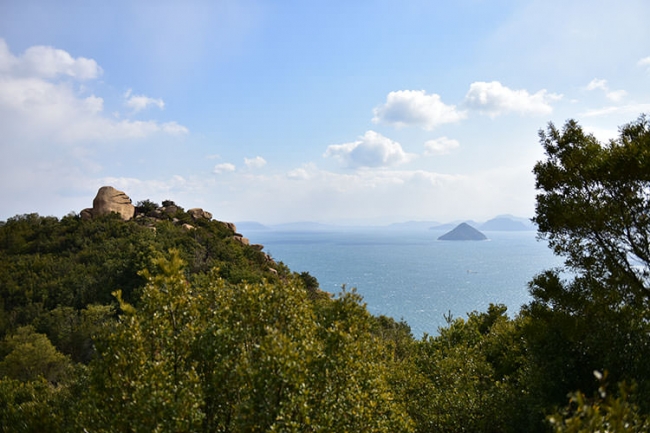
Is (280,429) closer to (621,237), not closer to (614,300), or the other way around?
(614,300)

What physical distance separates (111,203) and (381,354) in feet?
189

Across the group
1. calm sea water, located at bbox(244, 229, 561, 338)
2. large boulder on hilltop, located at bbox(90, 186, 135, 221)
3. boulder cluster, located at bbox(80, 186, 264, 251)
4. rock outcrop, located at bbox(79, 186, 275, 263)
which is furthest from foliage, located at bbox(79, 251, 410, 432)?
calm sea water, located at bbox(244, 229, 561, 338)

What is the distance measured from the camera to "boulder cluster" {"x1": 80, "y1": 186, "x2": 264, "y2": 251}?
56.2 meters

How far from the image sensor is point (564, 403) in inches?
422

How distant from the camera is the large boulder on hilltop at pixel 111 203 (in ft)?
184

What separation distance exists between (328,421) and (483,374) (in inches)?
452

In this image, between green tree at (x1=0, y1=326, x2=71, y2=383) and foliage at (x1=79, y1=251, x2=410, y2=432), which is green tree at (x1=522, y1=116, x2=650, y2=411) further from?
green tree at (x1=0, y1=326, x2=71, y2=383)

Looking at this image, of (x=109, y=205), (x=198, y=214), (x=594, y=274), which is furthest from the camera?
(x=198, y=214)

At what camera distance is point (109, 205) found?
185 ft

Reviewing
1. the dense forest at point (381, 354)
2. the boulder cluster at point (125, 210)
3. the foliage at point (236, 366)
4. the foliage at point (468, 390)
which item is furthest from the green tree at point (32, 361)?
the foliage at point (236, 366)

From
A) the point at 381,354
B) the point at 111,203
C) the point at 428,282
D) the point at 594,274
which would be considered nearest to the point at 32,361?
the point at 381,354

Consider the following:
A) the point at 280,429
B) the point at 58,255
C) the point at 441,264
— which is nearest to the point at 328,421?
the point at 280,429

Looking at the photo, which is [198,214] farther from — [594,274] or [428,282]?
[428,282]

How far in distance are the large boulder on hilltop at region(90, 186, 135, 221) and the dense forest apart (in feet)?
132
